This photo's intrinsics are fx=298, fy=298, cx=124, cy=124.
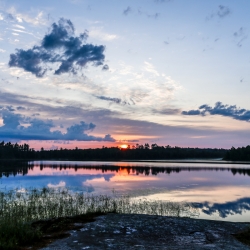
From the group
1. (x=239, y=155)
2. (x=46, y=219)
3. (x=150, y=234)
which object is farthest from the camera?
(x=239, y=155)

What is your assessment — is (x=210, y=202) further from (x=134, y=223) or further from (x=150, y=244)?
(x=150, y=244)

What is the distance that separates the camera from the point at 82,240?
1059 centimetres

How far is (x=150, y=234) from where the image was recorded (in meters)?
11.8

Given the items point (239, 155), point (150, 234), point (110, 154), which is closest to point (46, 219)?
point (150, 234)

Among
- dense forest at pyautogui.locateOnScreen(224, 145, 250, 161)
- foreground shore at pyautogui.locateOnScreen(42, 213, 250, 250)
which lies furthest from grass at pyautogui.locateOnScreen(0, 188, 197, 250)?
dense forest at pyautogui.locateOnScreen(224, 145, 250, 161)

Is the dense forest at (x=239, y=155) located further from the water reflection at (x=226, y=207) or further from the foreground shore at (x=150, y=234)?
the foreground shore at (x=150, y=234)

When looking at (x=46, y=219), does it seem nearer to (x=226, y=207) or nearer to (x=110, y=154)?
(x=226, y=207)

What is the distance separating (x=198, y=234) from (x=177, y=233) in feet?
2.81

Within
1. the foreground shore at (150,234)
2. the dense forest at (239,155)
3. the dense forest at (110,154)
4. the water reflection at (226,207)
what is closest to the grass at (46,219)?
the foreground shore at (150,234)

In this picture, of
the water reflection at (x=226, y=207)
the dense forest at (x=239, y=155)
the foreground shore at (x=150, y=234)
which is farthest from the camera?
the dense forest at (x=239, y=155)

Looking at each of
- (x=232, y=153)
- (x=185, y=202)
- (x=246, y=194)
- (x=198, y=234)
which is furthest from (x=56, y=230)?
(x=232, y=153)

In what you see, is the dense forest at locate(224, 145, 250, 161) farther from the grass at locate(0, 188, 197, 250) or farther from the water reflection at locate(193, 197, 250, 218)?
the grass at locate(0, 188, 197, 250)

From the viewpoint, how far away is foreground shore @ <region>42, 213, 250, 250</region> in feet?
33.4

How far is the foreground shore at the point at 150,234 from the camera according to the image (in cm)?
1019
